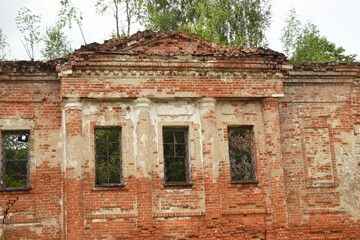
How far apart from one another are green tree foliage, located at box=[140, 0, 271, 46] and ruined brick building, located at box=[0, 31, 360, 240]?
11897 mm

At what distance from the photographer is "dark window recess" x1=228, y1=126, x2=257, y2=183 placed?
1235cm

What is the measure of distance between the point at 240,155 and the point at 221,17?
41.1 ft

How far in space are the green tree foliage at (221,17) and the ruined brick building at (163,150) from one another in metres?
11.9

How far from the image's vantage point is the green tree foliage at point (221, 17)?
77.8 ft

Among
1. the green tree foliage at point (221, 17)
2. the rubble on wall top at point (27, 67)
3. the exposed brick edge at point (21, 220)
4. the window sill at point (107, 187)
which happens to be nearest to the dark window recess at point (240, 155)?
the window sill at point (107, 187)

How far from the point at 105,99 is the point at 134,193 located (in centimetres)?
229

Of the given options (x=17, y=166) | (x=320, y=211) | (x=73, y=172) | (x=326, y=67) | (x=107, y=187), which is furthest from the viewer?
(x=17, y=166)

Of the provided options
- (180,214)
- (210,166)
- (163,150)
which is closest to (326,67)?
(210,166)

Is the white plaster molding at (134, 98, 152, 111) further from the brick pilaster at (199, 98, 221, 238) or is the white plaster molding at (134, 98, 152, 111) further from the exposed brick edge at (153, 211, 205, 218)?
the exposed brick edge at (153, 211, 205, 218)

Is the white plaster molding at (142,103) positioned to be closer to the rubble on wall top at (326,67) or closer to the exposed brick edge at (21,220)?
the exposed brick edge at (21,220)

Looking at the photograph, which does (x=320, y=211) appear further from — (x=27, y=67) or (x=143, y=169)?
(x=27, y=67)

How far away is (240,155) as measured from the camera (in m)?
12.5

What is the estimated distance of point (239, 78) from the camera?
1186 cm

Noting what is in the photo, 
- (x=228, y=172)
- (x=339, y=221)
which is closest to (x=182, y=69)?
(x=228, y=172)
